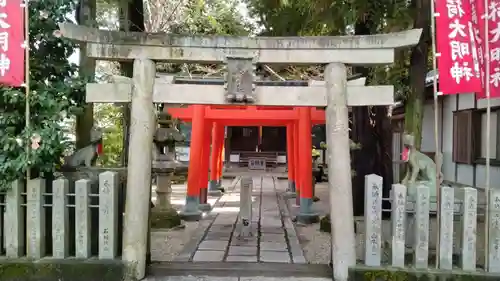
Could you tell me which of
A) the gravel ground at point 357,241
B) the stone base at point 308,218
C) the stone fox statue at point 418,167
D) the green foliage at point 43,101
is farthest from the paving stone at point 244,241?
the green foliage at point 43,101

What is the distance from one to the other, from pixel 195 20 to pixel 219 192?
228 inches

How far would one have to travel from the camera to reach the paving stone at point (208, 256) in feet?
22.8

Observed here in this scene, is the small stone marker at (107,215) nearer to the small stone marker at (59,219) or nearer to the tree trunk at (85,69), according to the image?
the small stone marker at (59,219)

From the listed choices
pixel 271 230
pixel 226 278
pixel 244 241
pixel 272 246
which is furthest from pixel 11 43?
pixel 271 230

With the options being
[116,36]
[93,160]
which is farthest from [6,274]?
[116,36]

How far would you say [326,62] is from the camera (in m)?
5.83

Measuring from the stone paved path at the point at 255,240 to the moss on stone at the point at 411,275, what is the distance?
145cm

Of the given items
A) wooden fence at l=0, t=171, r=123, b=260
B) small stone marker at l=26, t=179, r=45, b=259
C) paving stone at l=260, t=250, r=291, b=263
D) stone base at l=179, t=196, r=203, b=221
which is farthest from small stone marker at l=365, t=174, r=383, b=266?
stone base at l=179, t=196, r=203, b=221

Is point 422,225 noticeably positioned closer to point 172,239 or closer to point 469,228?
point 469,228

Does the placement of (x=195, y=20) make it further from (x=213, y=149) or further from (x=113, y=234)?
(x=113, y=234)

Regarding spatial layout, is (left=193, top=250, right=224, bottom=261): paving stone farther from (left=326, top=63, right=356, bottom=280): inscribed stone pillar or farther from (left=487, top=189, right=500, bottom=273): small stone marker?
(left=487, top=189, right=500, bottom=273): small stone marker

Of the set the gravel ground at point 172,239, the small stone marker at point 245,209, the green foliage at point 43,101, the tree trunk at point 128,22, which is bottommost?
the gravel ground at point 172,239

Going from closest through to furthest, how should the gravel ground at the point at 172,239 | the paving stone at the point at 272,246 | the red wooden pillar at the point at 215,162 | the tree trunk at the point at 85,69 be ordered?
the tree trunk at the point at 85,69 → the gravel ground at the point at 172,239 → the paving stone at the point at 272,246 → the red wooden pillar at the point at 215,162

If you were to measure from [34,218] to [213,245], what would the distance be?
10.3ft
